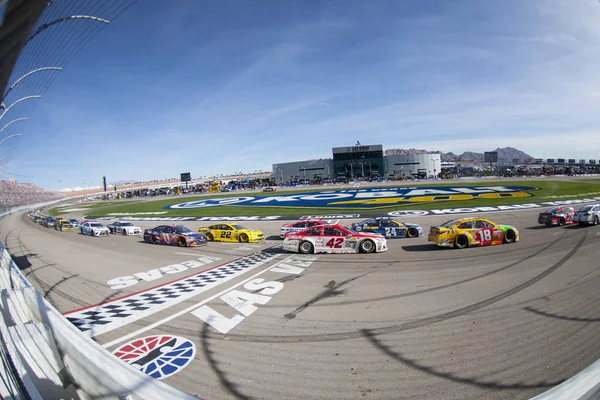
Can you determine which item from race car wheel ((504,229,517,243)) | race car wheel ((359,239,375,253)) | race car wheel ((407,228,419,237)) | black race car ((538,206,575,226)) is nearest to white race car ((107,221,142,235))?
race car wheel ((359,239,375,253))

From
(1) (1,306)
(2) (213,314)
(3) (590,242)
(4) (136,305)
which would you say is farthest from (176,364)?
(3) (590,242)

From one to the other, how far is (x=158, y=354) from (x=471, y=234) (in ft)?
43.3

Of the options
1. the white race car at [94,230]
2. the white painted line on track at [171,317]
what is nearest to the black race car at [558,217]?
the white painted line on track at [171,317]

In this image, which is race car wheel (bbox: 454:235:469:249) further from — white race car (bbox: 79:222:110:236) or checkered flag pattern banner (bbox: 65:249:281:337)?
white race car (bbox: 79:222:110:236)

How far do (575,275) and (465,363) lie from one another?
6.69 m

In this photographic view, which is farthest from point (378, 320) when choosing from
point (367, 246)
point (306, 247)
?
point (306, 247)

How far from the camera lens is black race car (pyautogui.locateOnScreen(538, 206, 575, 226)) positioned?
1825cm

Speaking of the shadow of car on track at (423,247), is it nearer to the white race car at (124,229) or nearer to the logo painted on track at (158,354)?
the logo painted on track at (158,354)

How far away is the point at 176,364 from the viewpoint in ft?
17.7

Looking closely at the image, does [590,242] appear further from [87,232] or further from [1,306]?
[87,232]

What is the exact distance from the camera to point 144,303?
8719 millimetres

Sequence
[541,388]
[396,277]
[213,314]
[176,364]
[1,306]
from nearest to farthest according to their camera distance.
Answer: [541,388], [1,306], [176,364], [213,314], [396,277]

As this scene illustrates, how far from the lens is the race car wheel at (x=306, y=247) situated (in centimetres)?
1462

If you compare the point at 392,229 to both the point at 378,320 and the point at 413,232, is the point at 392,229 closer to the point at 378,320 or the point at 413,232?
the point at 413,232
